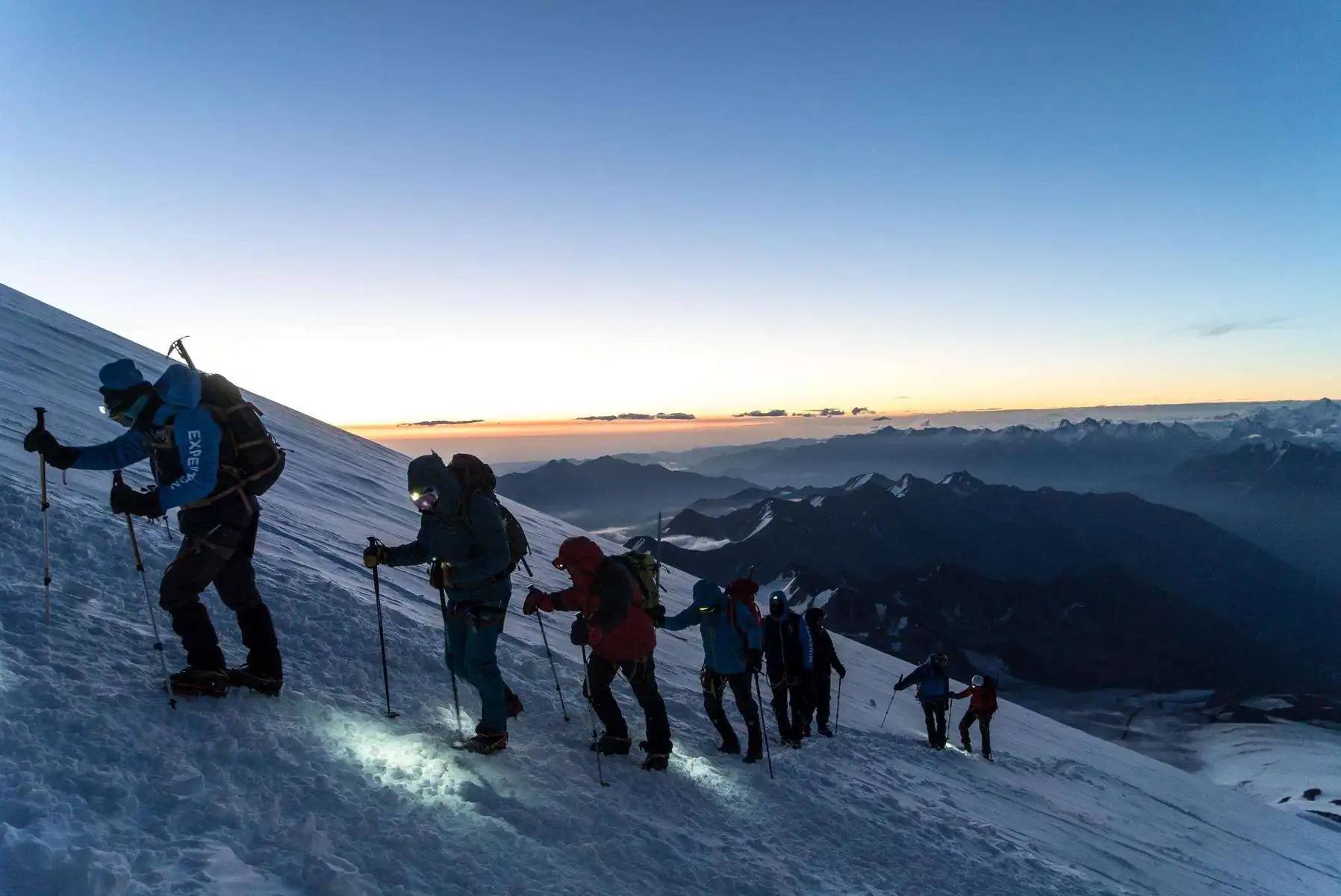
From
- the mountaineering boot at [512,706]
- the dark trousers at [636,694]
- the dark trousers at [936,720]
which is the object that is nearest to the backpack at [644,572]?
the dark trousers at [636,694]

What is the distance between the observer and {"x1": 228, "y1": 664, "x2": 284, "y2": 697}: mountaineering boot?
5555 millimetres

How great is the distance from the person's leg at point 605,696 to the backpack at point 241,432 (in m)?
3.38

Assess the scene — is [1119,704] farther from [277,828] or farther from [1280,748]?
[277,828]

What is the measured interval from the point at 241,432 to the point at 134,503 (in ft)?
2.75

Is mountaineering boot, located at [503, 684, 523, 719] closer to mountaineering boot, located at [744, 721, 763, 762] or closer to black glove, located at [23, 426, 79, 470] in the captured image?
mountaineering boot, located at [744, 721, 763, 762]

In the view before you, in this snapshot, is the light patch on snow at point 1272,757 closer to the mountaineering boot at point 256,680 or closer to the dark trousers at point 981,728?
the dark trousers at point 981,728

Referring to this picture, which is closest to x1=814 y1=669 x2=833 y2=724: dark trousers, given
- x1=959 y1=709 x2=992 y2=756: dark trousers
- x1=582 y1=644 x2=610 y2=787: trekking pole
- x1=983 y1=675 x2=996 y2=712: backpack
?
x1=959 y1=709 x2=992 y2=756: dark trousers

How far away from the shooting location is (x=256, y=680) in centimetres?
559

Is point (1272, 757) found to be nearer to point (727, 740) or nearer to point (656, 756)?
point (727, 740)

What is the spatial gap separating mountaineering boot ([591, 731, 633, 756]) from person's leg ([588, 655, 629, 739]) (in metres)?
0.02

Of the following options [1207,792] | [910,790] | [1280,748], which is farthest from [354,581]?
[1280,748]

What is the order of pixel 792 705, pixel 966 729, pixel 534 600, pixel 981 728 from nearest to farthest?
pixel 534 600 < pixel 792 705 < pixel 981 728 < pixel 966 729

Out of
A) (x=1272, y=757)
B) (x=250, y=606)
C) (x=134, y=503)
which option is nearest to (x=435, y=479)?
(x=250, y=606)

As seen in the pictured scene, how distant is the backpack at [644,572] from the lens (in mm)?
7082
